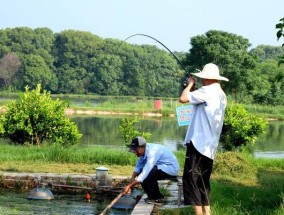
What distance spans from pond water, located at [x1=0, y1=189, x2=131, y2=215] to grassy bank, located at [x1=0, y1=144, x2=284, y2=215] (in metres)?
1.15

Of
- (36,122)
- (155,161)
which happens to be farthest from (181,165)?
(36,122)

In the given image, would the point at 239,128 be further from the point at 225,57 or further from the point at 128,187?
the point at 225,57

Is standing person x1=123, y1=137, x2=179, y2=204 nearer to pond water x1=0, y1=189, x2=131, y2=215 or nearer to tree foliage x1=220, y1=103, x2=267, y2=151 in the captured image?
pond water x1=0, y1=189, x2=131, y2=215

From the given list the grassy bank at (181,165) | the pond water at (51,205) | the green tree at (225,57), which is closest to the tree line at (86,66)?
the green tree at (225,57)

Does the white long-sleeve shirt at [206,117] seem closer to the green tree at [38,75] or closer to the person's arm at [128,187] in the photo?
the person's arm at [128,187]

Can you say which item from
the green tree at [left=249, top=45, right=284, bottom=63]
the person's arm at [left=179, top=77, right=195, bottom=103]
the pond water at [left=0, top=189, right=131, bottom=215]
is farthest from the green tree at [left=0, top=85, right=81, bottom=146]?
the green tree at [left=249, top=45, right=284, bottom=63]

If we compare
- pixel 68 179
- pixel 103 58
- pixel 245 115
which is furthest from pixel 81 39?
pixel 68 179

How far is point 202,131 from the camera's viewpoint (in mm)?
5406

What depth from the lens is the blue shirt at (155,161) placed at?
6781 mm

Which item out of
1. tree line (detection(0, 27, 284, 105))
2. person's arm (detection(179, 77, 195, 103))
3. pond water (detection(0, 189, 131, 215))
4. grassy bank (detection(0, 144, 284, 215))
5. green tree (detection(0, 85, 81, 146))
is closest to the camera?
person's arm (detection(179, 77, 195, 103))

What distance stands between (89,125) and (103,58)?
5089 cm

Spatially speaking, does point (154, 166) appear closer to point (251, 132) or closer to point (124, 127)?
point (124, 127)

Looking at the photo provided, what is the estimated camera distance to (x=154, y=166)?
702 centimetres

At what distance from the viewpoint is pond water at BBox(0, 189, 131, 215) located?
7.21 metres
